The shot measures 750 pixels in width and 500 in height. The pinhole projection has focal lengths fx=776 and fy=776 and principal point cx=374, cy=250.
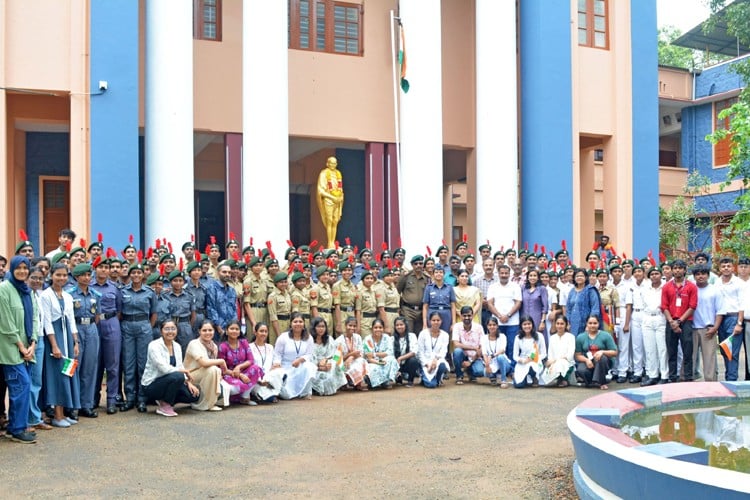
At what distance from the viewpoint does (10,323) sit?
20.4ft

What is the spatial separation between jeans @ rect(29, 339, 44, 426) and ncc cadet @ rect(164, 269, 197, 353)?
1543mm

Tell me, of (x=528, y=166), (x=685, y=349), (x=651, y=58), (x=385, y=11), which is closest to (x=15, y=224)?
(x=385, y=11)

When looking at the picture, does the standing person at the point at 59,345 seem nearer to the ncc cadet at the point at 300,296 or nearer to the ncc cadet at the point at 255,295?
the ncc cadet at the point at 255,295

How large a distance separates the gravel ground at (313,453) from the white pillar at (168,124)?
519cm

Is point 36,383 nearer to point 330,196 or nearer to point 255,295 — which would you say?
point 255,295

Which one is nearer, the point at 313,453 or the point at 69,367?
the point at 313,453

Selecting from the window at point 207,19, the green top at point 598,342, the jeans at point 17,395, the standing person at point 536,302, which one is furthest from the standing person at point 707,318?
the window at point 207,19

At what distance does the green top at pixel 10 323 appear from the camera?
6.18 meters

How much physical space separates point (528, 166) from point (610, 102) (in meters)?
2.78

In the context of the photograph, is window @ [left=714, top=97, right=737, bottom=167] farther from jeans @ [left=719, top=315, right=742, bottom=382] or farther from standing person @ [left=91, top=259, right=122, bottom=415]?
standing person @ [left=91, top=259, right=122, bottom=415]

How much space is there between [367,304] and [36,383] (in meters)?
4.14

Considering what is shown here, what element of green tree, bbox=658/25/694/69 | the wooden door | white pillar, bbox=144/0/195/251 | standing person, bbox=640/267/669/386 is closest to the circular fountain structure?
standing person, bbox=640/267/669/386

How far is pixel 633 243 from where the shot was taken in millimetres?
16375

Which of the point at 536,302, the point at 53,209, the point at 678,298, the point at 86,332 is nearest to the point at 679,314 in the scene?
the point at 678,298
